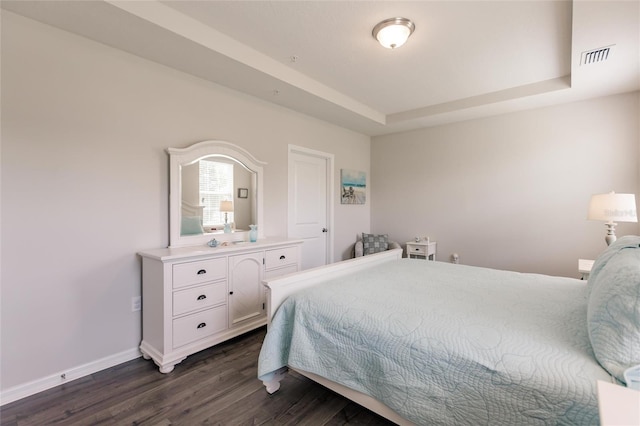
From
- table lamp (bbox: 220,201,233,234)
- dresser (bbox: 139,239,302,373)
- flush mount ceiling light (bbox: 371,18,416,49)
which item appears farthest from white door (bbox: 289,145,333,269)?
flush mount ceiling light (bbox: 371,18,416,49)

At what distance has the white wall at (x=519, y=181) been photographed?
10.4 ft

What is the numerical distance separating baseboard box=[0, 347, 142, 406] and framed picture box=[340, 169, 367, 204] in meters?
3.21

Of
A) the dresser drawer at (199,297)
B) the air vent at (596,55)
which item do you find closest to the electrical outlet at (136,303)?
the dresser drawer at (199,297)

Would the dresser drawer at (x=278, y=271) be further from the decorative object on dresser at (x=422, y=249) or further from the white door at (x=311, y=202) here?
the decorative object on dresser at (x=422, y=249)

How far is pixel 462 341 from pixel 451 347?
0.21 ft

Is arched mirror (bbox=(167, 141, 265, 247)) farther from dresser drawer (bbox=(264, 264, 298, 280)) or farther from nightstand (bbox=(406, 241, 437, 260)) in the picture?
nightstand (bbox=(406, 241, 437, 260))

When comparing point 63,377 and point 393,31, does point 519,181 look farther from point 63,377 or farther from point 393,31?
point 63,377

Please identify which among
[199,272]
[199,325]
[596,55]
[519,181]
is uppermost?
[596,55]

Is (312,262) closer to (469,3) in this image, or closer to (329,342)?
(329,342)

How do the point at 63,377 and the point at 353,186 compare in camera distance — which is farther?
the point at 353,186

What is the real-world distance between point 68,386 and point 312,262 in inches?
108

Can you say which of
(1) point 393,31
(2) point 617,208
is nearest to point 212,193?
(1) point 393,31

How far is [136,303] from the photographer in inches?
94.2

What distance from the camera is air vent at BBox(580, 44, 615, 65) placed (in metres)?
2.29
